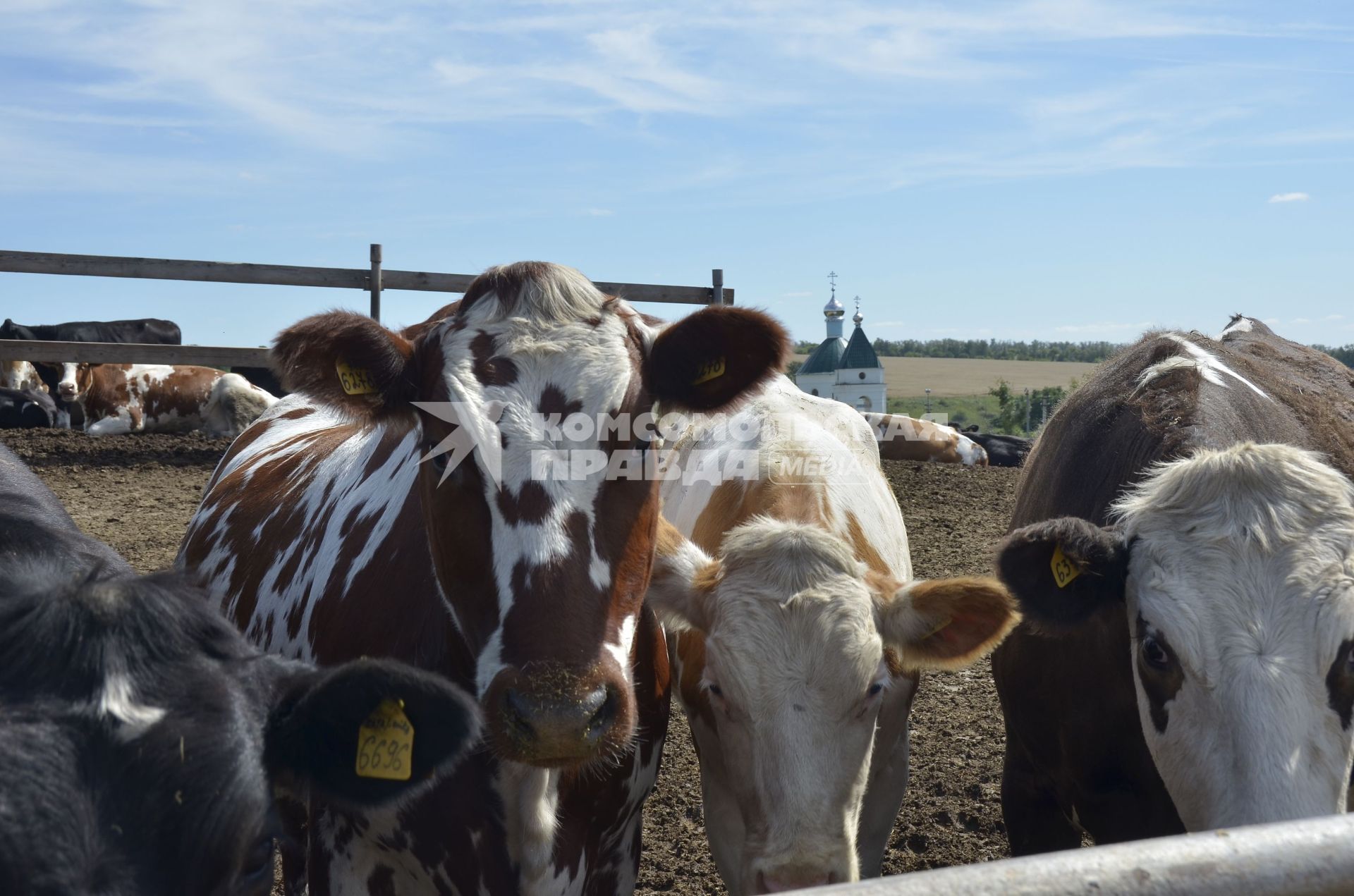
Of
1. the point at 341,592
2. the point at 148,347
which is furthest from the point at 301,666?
the point at 148,347

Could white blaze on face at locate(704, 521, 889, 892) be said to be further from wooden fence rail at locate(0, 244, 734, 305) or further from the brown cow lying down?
the brown cow lying down

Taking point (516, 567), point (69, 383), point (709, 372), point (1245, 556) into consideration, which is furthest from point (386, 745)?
point (69, 383)

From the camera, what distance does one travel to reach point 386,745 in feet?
6.43

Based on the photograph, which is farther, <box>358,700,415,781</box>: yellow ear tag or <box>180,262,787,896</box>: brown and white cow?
<box>180,262,787,896</box>: brown and white cow

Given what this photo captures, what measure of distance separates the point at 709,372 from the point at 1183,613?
1.35m

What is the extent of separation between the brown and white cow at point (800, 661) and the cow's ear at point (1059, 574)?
72 millimetres

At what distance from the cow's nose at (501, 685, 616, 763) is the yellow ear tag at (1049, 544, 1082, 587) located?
1.41m

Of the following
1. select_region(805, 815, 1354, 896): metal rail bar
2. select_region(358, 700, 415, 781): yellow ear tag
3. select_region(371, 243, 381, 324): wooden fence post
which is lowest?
select_region(358, 700, 415, 781): yellow ear tag

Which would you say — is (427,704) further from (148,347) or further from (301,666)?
(148,347)

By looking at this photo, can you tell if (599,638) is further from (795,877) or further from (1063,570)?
(1063,570)

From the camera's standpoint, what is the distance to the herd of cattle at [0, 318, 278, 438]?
12953mm

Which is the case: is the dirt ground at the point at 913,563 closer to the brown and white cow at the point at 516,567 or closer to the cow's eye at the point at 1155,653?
the brown and white cow at the point at 516,567

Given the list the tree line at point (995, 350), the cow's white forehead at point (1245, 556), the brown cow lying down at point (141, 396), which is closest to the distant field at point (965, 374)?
the tree line at point (995, 350)


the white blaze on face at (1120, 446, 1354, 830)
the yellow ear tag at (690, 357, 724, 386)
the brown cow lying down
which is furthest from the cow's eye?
the brown cow lying down
